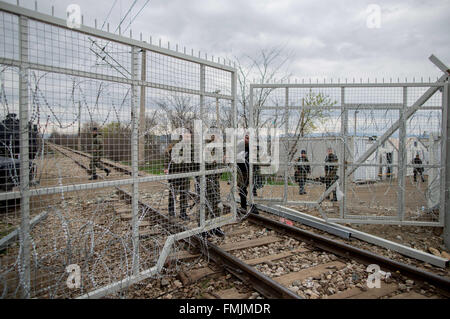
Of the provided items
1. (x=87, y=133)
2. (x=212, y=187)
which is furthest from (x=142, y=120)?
(x=212, y=187)

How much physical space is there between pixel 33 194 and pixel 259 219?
15.6ft

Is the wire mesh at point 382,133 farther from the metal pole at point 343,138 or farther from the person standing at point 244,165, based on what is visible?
the person standing at point 244,165

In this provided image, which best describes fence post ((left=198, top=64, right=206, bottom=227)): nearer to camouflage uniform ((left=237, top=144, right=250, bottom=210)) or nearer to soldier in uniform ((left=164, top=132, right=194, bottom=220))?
soldier in uniform ((left=164, top=132, right=194, bottom=220))

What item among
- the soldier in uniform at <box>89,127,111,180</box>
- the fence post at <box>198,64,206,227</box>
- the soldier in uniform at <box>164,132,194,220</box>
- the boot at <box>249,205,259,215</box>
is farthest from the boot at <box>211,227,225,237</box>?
the soldier in uniform at <box>89,127,111,180</box>

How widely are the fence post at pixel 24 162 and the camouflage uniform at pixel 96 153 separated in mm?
672

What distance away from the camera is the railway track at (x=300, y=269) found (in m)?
3.81

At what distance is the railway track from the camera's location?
12.5 feet

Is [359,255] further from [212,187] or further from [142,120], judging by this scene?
[142,120]

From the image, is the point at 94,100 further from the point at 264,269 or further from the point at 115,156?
the point at 264,269

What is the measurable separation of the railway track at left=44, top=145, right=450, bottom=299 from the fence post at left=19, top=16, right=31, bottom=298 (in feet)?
1.11

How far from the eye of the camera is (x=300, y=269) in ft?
14.9

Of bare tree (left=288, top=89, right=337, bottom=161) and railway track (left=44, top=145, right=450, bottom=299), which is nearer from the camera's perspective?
railway track (left=44, top=145, right=450, bottom=299)

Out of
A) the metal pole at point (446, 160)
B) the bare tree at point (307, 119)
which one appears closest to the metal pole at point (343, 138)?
the bare tree at point (307, 119)
